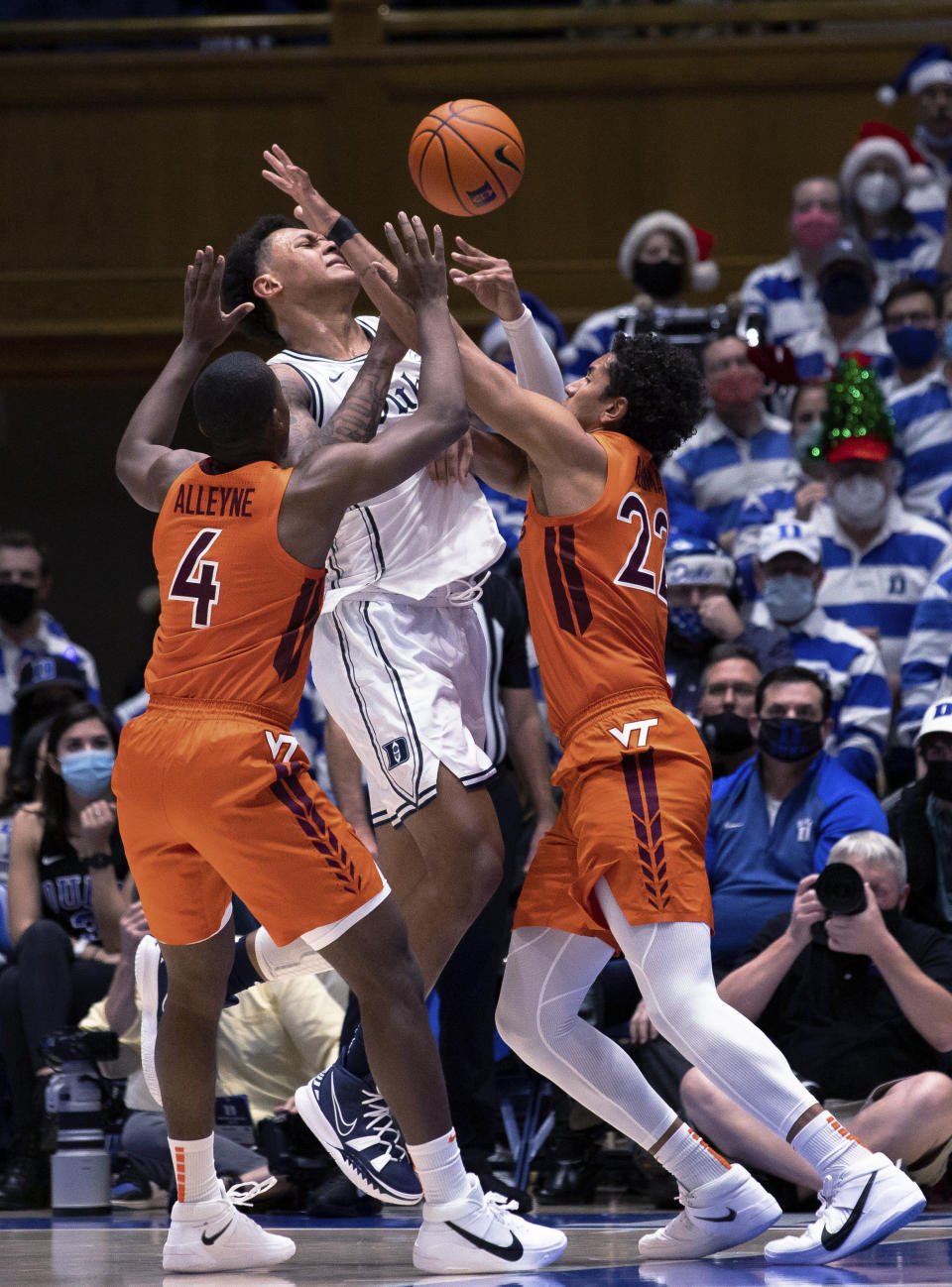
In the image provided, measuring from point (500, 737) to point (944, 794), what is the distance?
159cm

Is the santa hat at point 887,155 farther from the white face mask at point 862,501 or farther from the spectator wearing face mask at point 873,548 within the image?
the white face mask at point 862,501

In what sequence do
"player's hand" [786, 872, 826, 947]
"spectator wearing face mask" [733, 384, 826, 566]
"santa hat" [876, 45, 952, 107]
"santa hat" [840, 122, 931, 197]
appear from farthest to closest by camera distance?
"santa hat" [876, 45, 952, 107] < "santa hat" [840, 122, 931, 197] < "spectator wearing face mask" [733, 384, 826, 566] < "player's hand" [786, 872, 826, 947]

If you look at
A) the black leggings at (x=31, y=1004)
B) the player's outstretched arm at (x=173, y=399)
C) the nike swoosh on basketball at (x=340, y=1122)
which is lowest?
the black leggings at (x=31, y=1004)

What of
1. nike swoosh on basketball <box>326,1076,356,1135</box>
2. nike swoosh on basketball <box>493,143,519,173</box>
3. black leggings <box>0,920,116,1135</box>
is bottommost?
black leggings <box>0,920,116,1135</box>

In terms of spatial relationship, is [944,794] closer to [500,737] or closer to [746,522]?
[500,737]

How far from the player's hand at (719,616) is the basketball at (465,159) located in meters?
2.55

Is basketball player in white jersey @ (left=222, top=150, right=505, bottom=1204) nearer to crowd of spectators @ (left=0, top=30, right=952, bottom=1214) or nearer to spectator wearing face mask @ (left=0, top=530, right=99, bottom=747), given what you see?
crowd of spectators @ (left=0, top=30, right=952, bottom=1214)

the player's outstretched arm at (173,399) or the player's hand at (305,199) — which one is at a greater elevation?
the player's hand at (305,199)

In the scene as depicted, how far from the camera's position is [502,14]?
10.3 m

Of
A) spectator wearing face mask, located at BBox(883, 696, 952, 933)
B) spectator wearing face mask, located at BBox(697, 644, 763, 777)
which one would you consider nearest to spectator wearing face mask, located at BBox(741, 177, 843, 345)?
spectator wearing face mask, located at BBox(697, 644, 763, 777)

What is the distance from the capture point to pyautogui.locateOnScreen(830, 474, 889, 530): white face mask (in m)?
7.28

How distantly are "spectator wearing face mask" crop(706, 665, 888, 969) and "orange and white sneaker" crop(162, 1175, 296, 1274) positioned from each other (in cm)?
218

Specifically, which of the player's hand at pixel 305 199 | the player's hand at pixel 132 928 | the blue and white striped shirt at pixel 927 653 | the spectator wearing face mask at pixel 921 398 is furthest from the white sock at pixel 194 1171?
the spectator wearing face mask at pixel 921 398

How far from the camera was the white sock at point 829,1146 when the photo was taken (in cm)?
394
